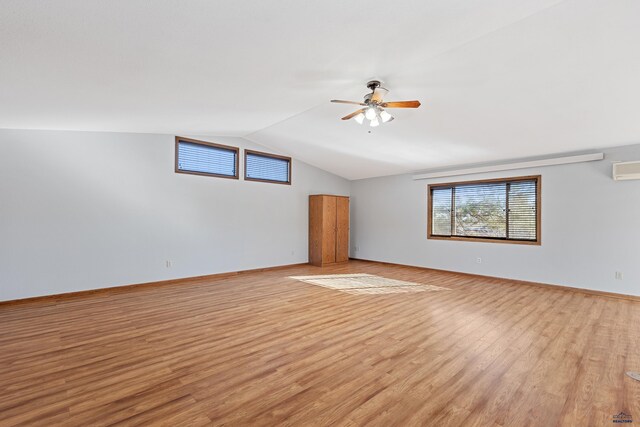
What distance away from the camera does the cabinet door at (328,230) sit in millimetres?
7227

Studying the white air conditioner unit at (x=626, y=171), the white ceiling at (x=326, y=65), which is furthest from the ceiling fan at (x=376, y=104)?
the white air conditioner unit at (x=626, y=171)

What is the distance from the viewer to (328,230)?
7340 millimetres

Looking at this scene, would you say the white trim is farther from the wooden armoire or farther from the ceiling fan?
the ceiling fan

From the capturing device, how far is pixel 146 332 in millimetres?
2961

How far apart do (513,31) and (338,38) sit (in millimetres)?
1435

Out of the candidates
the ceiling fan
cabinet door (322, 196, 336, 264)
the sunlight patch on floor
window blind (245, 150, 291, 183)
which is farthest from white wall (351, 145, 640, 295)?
the ceiling fan

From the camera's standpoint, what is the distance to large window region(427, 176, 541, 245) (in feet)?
17.8

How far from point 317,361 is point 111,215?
13.7ft

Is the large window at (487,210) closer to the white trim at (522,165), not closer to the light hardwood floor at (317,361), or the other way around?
the white trim at (522,165)

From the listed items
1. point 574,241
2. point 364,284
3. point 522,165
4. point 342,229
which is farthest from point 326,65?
point 342,229

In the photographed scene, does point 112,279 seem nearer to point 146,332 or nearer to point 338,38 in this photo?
point 146,332

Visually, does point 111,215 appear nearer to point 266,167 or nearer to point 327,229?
point 266,167

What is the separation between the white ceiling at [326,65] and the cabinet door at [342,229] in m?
3.26

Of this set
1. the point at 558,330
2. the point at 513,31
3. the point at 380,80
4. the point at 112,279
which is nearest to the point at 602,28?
the point at 513,31
